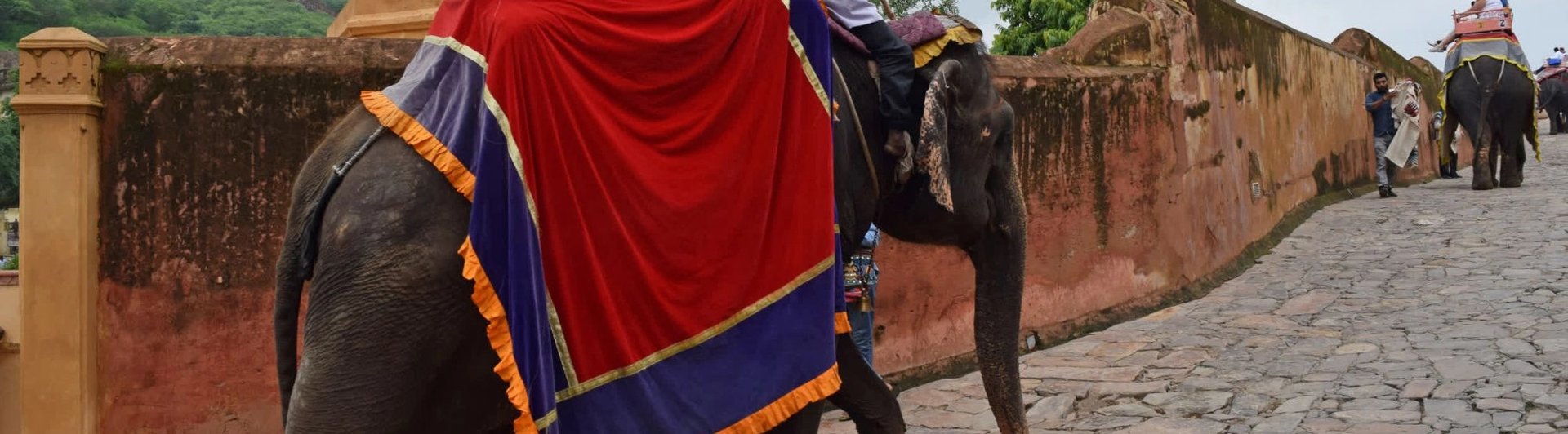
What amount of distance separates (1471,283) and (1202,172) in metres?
1.76

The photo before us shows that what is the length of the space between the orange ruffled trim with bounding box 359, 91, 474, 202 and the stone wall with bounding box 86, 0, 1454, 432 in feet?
9.20

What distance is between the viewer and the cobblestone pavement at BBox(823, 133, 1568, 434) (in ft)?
19.4

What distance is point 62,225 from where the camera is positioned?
17.7ft

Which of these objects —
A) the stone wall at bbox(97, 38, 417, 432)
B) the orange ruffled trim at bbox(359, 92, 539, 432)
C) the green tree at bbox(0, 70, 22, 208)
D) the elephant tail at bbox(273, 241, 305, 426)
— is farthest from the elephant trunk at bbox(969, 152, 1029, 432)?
the green tree at bbox(0, 70, 22, 208)

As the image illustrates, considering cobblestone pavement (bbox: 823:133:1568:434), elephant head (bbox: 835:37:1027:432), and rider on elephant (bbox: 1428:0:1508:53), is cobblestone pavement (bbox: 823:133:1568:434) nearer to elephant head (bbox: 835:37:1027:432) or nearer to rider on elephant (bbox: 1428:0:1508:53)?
elephant head (bbox: 835:37:1027:432)

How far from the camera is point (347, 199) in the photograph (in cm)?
287

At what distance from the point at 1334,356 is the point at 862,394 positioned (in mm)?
3640

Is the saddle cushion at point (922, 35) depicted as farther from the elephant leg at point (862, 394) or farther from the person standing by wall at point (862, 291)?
the person standing by wall at point (862, 291)

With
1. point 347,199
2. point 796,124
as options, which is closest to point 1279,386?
point 796,124

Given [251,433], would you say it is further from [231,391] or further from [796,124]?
[796,124]

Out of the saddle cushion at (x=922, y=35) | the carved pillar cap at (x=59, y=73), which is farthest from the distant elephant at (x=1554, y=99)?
the carved pillar cap at (x=59, y=73)

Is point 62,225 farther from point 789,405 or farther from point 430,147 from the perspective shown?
point 789,405

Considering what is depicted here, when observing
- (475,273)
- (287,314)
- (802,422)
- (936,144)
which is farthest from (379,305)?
(936,144)

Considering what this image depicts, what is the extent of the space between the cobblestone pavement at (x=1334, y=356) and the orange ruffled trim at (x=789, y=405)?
250cm
